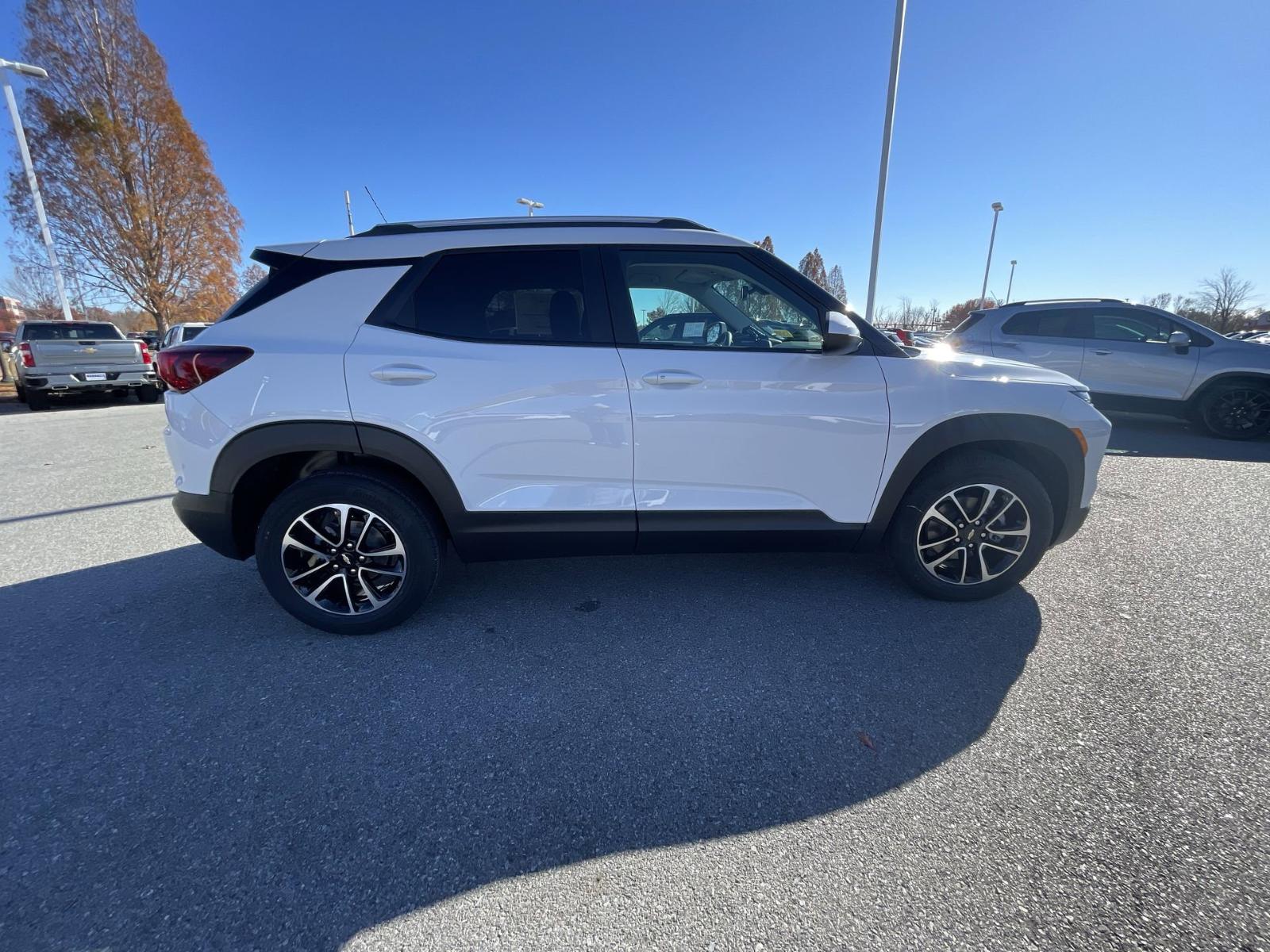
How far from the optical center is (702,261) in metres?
2.78

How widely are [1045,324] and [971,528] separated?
23.0 ft

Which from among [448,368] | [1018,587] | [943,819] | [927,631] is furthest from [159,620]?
[1018,587]

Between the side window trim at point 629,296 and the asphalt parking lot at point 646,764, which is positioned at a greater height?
the side window trim at point 629,296

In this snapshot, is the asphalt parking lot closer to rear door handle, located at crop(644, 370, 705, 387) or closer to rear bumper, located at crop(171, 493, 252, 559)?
rear bumper, located at crop(171, 493, 252, 559)

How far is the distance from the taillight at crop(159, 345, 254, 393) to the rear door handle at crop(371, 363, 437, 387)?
58cm

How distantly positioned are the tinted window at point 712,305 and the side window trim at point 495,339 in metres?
0.14

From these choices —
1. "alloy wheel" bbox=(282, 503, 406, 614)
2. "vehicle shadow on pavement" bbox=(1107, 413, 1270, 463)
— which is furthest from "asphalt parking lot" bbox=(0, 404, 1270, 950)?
"vehicle shadow on pavement" bbox=(1107, 413, 1270, 463)

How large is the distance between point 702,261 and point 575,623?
76.1 inches

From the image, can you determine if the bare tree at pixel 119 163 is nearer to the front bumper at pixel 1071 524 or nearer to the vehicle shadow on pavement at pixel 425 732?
the vehicle shadow on pavement at pixel 425 732

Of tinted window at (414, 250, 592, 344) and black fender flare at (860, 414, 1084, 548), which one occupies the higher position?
tinted window at (414, 250, 592, 344)

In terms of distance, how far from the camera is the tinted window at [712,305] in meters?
2.68

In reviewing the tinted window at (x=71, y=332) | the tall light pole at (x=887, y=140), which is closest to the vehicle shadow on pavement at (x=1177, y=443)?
the tall light pole at (x=887, y=140)

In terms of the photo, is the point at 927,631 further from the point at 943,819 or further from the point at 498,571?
the point at 498,571

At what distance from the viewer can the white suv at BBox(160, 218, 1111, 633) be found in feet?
8.25
